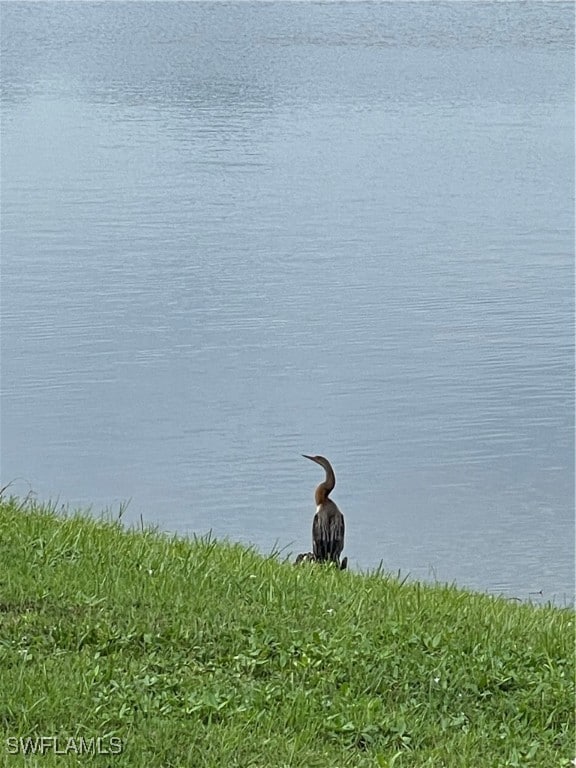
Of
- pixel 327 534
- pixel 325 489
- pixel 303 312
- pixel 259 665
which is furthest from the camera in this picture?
pixel 303 312

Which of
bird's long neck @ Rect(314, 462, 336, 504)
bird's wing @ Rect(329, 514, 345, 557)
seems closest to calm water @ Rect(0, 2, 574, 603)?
bird's long neck @ Rect(314, 462, 336, 504)

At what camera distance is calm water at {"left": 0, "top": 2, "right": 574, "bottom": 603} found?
41.4 feet

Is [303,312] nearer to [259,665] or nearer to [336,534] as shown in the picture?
[336,534]

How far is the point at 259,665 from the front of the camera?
5258mm

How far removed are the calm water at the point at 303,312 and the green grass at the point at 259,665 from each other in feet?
14.7

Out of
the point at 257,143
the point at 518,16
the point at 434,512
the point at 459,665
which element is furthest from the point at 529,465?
the point at 518,16

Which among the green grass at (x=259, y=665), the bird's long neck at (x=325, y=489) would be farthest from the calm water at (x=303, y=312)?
the green grass at (x=259, y=665)

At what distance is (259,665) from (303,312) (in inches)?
509

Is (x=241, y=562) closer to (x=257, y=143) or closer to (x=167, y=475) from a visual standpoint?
(x=167, y=475)

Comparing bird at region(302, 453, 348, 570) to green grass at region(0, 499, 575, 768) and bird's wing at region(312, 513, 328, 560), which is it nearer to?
bird's wing at region(312, 513, 328, 560)

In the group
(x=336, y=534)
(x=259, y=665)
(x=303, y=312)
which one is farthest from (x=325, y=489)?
(x=303, y=312)

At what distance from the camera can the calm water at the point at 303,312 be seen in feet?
41.4

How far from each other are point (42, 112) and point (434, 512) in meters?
24.2

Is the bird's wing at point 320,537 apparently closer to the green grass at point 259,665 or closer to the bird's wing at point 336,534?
the bird's wing at point 336,534
